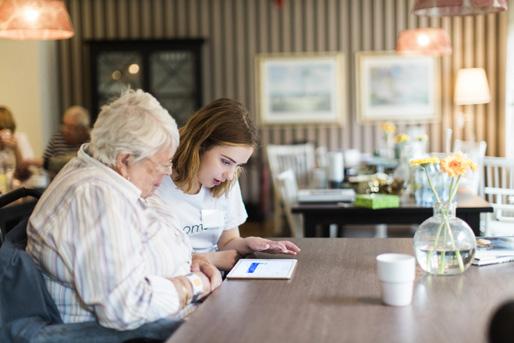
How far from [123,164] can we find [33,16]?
8.44ft

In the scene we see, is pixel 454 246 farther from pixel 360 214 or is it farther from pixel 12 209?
pixel 360 214

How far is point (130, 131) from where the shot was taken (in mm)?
1765

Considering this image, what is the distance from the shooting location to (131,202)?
1.72 m

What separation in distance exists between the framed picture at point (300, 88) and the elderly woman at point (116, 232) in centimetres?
639

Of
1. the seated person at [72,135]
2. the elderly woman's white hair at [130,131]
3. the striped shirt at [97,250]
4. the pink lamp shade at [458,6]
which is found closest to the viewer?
the striped shirt at [97,250]

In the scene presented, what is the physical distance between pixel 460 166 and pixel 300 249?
0.64 m

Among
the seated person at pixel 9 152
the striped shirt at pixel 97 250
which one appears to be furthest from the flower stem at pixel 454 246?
the seated person at pixel 9 152

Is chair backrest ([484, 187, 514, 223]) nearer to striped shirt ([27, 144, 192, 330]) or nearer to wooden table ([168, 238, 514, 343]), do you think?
wooden table ([168, 238, 514, 343])

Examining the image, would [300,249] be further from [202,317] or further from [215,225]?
[202,317]

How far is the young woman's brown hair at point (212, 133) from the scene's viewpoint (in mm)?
2418

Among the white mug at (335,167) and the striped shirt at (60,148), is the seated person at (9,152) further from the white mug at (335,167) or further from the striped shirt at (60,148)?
the white mug at (335,167)

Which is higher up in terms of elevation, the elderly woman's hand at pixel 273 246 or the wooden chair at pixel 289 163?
the elderly woman's hand at pixel 273 246

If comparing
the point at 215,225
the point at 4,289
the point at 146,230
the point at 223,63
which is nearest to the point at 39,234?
the point at 4,289

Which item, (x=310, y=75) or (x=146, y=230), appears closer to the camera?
(x=146, y=230)
